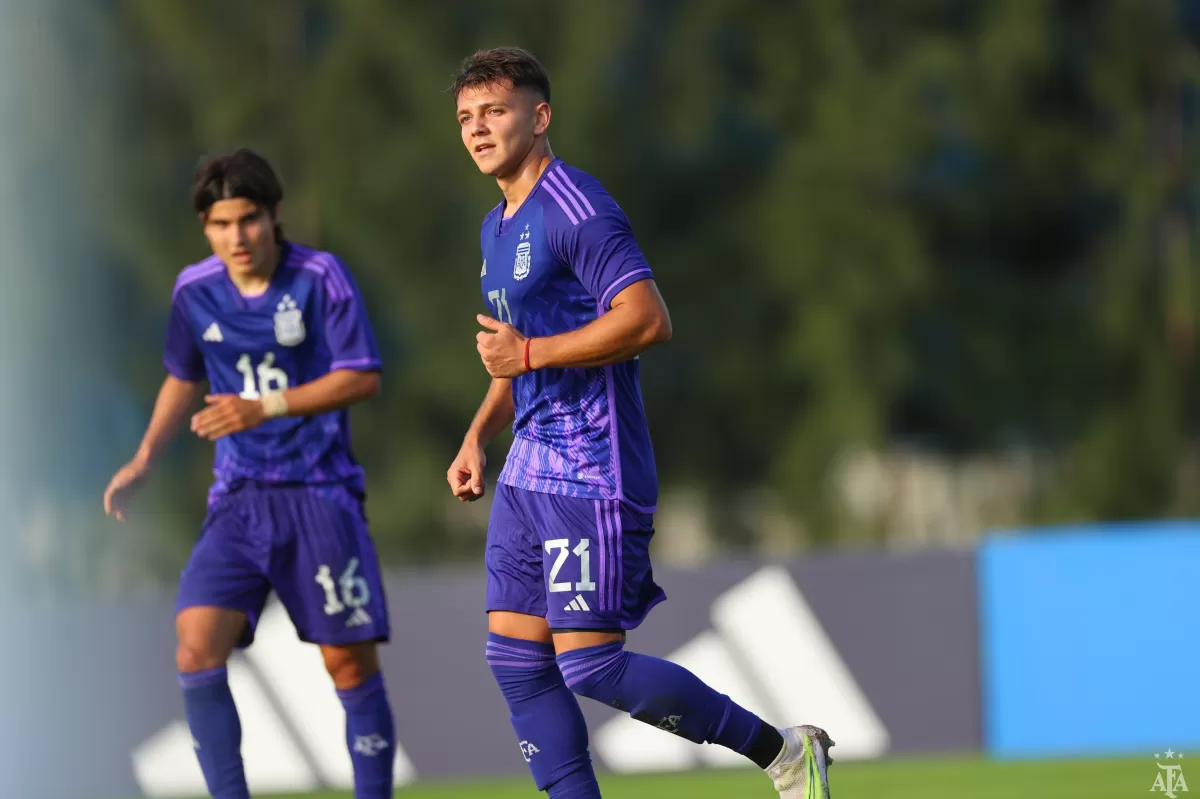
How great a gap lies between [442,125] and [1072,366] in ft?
24.3

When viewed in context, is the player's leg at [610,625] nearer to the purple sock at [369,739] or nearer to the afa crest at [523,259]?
the afa crest at [523,259]

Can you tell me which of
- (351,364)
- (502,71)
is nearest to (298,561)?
(351,364)

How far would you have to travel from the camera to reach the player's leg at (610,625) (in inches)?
198

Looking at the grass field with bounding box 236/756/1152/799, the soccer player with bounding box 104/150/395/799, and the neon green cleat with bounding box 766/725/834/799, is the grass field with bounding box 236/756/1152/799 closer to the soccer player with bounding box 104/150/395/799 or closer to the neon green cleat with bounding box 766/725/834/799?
the soccer player with bounding box 104/150/395/799

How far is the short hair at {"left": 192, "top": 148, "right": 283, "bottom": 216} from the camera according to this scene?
624cm

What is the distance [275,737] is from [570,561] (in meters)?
5.73

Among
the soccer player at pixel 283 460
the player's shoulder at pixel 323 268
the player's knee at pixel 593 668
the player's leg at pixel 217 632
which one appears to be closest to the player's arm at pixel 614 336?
the player's knee at pixel 593 668

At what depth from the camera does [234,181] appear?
6.23m

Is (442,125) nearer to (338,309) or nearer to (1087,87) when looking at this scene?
(1087,87)

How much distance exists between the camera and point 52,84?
20016 mm

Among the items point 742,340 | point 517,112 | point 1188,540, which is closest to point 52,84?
point 742,340

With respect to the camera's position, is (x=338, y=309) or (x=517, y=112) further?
(x=338, y=309)

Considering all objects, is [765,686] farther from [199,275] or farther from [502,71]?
[502,71]

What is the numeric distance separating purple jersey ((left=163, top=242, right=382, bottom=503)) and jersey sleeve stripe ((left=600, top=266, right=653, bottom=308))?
5.17 ft
